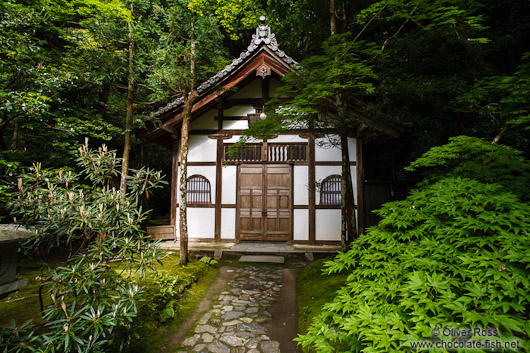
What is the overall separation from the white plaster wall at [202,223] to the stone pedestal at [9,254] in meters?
5.46

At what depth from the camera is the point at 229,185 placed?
27.5 feet

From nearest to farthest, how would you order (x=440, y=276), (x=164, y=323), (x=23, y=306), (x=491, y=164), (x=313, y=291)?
(x=440, y=276) → (x=491, y=164) → (x=164, y=323) → (x=23, y=306) → (x=313, y=291)

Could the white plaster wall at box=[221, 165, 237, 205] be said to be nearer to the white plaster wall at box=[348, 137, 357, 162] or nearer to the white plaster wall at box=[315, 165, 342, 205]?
the white plaster wall at box=[315, 165, 342, 205]

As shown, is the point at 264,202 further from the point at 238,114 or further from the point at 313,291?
the point at 313,291

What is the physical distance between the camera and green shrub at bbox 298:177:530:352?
A: 5.41ft

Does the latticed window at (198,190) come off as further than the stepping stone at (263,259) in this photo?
Yes

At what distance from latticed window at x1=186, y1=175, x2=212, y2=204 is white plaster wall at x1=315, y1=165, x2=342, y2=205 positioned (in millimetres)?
3649

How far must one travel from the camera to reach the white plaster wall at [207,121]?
8594mm

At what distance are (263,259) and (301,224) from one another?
1.81 m

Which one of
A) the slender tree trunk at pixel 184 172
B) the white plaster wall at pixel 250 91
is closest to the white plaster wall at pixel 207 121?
the white plaster wall at pixel 250 91

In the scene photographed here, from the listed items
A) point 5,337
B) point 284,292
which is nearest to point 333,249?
point 284,292

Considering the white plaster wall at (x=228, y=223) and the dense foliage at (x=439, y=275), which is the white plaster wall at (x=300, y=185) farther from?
the dense foliage at (x=439, y=275)

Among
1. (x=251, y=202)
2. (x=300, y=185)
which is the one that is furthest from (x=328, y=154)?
(x=251, y=202)

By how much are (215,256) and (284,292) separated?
9.28ft
